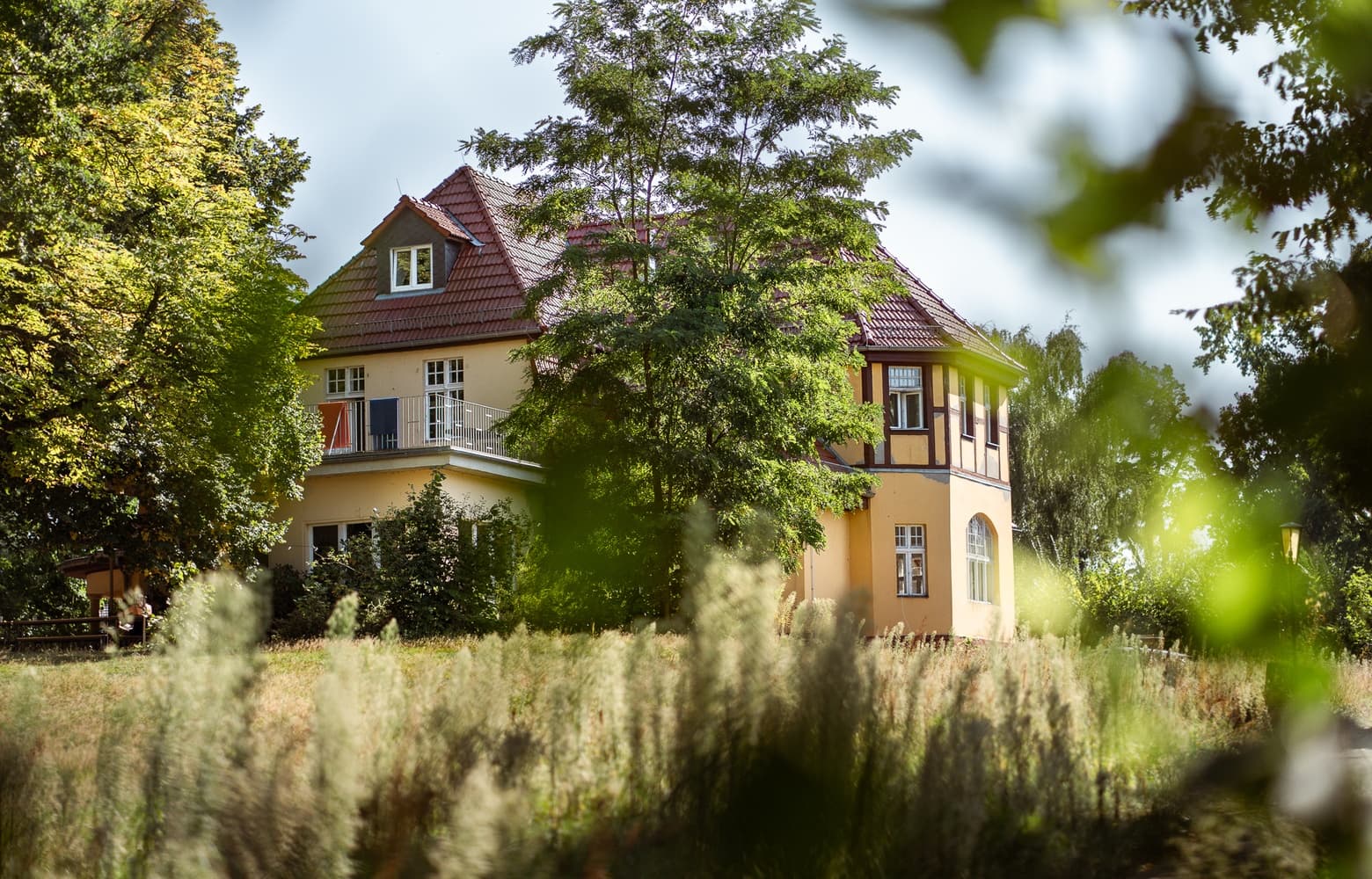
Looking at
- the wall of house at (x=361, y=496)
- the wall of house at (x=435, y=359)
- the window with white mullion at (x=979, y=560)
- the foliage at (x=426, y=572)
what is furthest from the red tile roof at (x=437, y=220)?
the window with white mullion at (x=979, y=560)

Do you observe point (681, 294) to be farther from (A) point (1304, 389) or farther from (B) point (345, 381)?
(A) point (1304, 389)

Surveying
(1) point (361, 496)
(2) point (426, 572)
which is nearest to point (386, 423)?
(1) point (361, 496)

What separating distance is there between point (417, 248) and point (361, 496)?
272 inches

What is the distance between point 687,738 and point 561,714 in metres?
1.19

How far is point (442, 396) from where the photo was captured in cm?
3281

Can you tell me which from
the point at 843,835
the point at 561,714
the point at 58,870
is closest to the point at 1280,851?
the point at 843,835

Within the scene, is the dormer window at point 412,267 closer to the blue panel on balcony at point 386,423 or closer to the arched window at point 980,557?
the blue panel on balcony at point 386,423

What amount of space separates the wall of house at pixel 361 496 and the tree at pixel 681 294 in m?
4.93

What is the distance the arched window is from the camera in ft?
120

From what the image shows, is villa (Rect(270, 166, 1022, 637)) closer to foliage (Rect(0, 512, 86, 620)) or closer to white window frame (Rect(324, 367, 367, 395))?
white window frame (Rect(324, 367, 367, 395))

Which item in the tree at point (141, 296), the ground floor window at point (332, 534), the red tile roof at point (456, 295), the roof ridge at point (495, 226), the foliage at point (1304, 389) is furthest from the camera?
the roof ridge at point (495, 226)

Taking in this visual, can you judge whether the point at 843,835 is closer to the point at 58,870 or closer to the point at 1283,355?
the point at 1283,355

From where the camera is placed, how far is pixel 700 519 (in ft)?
7.37

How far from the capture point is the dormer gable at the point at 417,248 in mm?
34719
